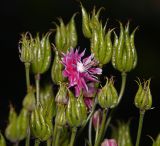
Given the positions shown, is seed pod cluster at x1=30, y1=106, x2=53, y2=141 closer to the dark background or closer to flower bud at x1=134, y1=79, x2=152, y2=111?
flower bud at x1=134, y1=79, x2=152, y2=111

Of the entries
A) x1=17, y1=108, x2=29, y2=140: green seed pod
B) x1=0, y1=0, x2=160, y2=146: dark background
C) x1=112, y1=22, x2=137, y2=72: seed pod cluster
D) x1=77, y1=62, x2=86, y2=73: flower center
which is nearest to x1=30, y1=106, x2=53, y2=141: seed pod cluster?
x1=17, y1=108, x2=29, y2=140: green seed pod

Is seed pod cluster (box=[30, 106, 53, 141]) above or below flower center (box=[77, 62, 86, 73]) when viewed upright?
below

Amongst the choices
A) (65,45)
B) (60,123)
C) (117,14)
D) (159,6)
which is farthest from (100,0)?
(60,123)

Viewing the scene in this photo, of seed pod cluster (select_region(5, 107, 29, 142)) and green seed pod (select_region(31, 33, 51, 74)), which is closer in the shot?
seed pod cluster (select_region(5, 107, 29, 142))

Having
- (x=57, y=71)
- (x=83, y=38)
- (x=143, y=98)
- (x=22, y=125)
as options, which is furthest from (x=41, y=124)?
(x=83, y=38)

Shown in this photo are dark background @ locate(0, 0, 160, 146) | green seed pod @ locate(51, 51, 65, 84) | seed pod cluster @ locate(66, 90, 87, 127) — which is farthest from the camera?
dark background @ locate(0, 0, 160, 146)

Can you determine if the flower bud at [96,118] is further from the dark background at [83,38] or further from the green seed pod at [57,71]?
the dark background at [83,38]

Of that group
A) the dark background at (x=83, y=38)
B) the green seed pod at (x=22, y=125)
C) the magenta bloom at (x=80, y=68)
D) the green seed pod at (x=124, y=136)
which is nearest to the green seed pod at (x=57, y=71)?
the magenta bloom at (x=80, y=68)
